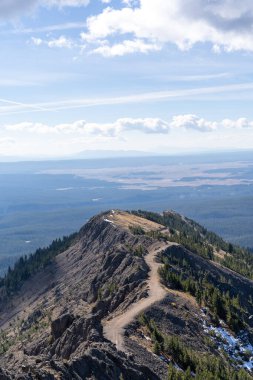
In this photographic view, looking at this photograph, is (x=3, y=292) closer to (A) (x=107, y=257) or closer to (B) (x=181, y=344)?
(A) (x=107, y=257)

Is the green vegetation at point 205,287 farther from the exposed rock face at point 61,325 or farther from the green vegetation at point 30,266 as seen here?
the green vegetation at point 30,266

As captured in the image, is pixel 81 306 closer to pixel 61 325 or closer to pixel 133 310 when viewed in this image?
pixel 133 310

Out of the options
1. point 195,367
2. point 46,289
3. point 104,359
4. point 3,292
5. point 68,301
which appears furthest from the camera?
point 3,292

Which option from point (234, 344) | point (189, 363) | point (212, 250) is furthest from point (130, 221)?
point (189, 363)

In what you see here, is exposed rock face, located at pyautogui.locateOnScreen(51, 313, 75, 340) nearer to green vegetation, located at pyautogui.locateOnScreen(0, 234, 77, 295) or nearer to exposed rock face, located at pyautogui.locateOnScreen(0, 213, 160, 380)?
exposed rock face, located at pyautogui.locateOnScreen(0, 213, 160, 380)

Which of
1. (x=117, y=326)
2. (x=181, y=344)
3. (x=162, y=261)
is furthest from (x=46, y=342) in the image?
(x=162, y=261)

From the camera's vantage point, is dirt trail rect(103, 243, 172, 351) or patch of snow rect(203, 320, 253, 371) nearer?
dirt trail rect(103, 243, 172, 351)

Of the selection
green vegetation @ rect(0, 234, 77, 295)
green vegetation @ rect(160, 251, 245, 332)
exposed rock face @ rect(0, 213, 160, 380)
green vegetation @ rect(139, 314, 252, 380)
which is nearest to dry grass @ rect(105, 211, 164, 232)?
exposed rock face @ rect(0, 213, 160, 380)

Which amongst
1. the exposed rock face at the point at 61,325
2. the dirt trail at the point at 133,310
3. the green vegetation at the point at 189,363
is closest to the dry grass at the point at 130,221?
the dirt trail at the point at 133,310
